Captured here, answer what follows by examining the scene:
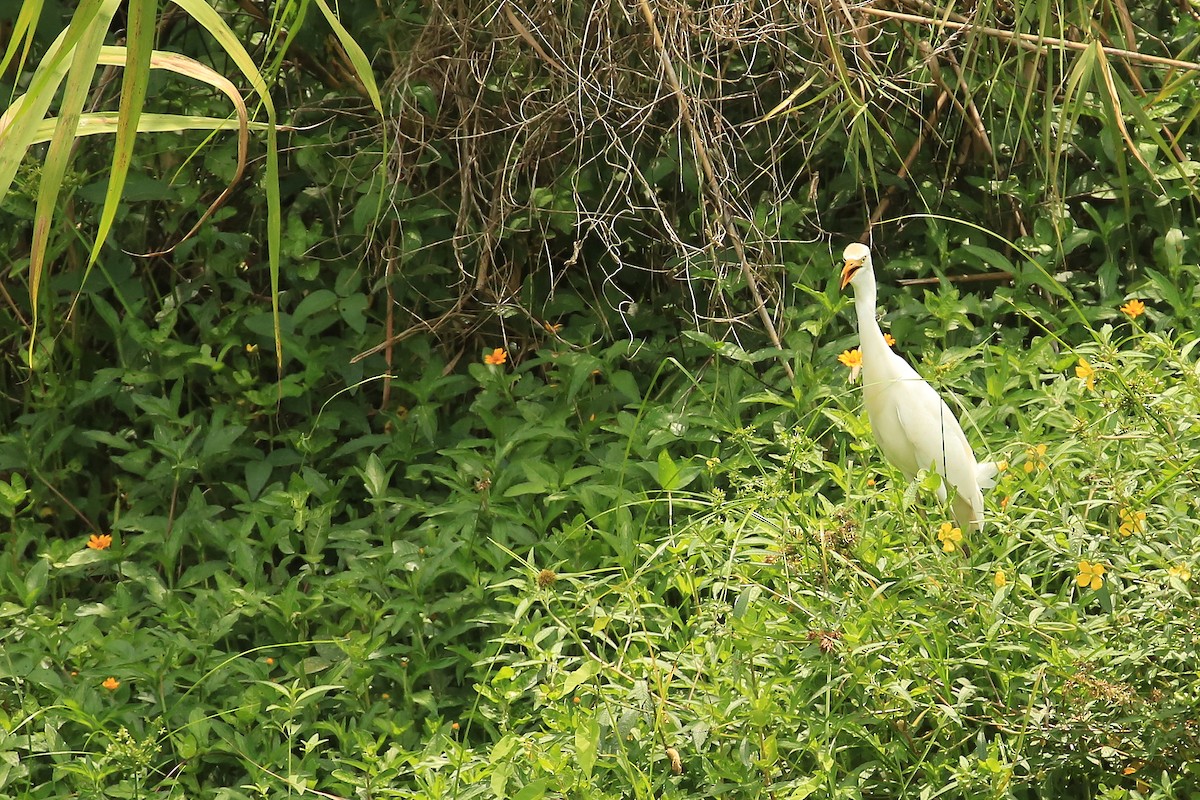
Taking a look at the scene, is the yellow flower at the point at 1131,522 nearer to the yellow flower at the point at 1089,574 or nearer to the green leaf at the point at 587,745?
the yellow flower at the point at 1089,574

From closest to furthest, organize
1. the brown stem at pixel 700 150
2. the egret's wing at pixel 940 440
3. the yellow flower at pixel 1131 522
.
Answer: the yellow flower at pixel 1131 522 < the egret's wing at pixel 940 440 < the brown stem at pixel 700 150

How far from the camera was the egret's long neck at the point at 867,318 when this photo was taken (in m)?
2.46

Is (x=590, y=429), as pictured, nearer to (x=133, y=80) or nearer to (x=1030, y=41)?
(x=1030, y=41)

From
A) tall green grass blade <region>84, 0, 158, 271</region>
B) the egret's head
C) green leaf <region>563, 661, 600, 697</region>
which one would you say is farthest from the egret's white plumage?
tall green grass blade <region>84, 0, 158, 271</region>

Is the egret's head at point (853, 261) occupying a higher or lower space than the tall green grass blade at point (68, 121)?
lower

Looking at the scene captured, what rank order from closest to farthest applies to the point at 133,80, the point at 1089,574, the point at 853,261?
the point at 133,80 → the point at 1089,574 → the point at 853,261

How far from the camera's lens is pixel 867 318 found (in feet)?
8.13

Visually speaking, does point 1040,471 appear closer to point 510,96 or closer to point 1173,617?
point 1173,617

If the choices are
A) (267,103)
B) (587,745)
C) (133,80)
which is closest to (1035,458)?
(587,745)

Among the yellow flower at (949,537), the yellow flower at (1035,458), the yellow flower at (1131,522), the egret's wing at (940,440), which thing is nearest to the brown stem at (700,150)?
the egret's wing at (940,440)

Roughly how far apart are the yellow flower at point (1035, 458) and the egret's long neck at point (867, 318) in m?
0.38

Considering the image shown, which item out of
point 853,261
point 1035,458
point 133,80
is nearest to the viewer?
point 133,80

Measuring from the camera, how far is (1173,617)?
174 cm

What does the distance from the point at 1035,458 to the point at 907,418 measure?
36 centimetres
